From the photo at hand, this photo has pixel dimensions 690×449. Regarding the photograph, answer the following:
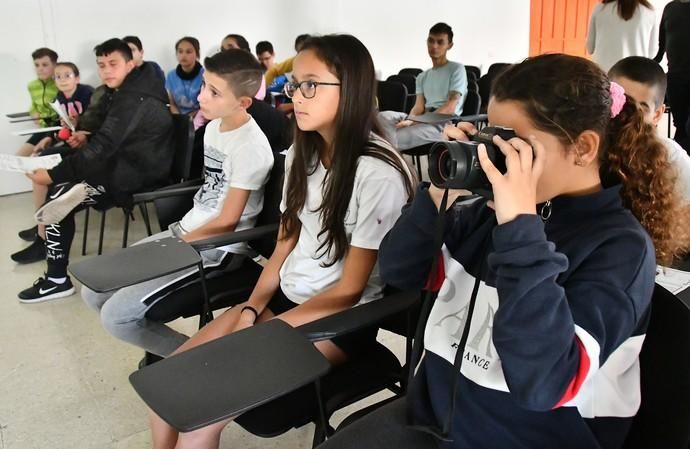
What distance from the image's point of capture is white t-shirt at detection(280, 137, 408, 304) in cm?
127

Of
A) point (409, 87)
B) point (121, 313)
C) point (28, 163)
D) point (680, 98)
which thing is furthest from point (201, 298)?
point (409, 87)

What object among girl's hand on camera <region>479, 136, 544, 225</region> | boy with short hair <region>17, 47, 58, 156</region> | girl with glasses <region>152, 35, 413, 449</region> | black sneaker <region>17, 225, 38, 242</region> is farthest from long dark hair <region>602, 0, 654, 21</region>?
boy with short hair <region>17, 47, 58, 156</region>

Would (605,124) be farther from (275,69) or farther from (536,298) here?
(275,69)

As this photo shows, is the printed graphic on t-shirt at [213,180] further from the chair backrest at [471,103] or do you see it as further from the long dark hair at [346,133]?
the chair backrest at [471,103]

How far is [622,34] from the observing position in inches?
122

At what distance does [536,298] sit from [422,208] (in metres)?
0.32

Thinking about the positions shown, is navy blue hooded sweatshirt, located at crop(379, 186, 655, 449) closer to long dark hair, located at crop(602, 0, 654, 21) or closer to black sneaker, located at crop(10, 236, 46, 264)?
long dark hair, located at crop(602, 0, 654, 21)

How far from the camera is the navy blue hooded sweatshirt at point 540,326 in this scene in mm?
722

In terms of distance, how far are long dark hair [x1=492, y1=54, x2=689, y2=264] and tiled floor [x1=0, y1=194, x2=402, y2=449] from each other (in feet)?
3.67

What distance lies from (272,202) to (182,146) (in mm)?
1074

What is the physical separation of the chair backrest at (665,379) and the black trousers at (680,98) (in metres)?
2.32

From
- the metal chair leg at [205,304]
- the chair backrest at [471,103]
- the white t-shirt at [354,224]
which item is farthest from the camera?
the chair backrest at [471,103]

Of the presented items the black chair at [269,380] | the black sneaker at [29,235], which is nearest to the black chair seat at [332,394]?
the black chair at [269,380]

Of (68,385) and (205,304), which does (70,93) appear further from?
(205,304)
